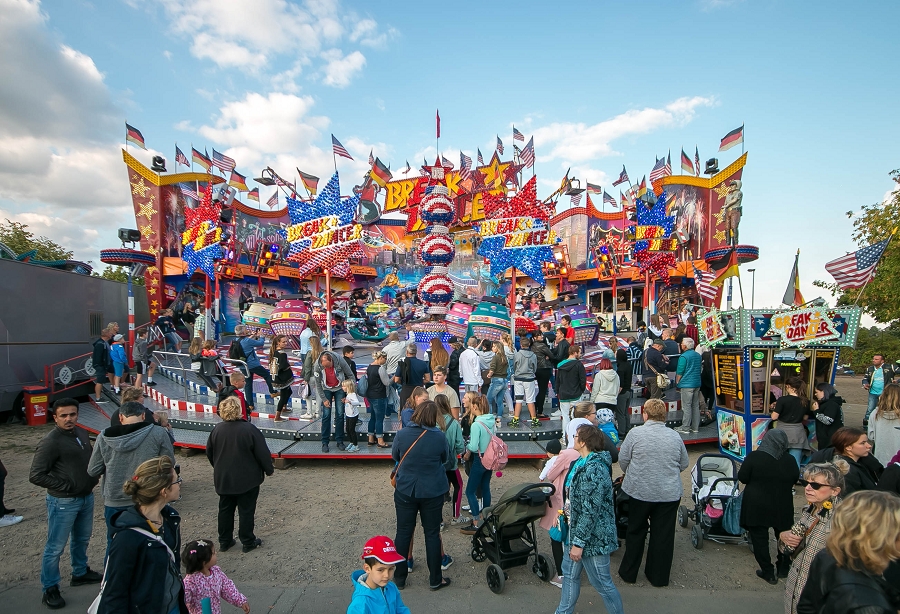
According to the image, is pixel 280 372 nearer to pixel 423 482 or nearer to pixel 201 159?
pixel 423 482

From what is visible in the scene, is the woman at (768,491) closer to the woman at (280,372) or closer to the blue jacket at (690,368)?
the blue jacket at (690,368)

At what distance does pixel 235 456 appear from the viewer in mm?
4414

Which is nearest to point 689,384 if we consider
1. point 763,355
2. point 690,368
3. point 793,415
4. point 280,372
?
point 690,368

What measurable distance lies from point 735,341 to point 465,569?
5.85 metres

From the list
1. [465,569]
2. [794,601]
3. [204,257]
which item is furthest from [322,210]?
[794,601]

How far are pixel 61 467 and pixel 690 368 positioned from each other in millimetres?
9109

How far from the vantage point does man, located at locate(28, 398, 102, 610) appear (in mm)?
3734

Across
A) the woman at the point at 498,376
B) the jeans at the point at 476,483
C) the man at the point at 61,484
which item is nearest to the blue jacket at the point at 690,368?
the woman at the point at 498,376

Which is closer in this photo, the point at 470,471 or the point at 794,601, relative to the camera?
the point at 794,601

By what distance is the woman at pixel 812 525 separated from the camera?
2.42 m

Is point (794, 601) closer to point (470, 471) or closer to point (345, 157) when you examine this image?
point (470, 471)

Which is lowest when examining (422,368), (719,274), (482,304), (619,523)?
A: (619,523)

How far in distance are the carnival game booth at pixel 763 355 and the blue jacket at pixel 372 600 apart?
6856mm

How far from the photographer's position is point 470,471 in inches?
201
